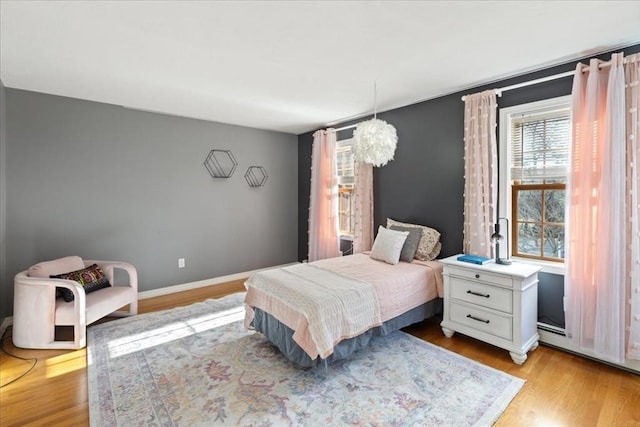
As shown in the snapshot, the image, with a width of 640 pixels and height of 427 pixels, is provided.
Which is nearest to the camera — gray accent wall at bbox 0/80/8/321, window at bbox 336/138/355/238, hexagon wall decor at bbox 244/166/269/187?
gray accent wall at bbox 0/80/8/321

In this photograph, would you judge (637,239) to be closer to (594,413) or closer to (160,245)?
(594,413)

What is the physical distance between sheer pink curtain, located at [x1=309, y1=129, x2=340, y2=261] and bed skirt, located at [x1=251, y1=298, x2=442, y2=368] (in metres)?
1.97

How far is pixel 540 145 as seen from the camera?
2.78 metres

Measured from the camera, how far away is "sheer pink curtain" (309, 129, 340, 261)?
186 inches

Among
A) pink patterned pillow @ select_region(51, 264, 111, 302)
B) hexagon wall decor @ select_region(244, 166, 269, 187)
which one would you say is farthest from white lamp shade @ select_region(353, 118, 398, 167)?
pink patterned pillow @ select_region(51, 264, 111, 302)

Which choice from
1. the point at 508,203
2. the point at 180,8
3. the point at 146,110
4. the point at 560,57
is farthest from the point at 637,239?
the point at 146,110

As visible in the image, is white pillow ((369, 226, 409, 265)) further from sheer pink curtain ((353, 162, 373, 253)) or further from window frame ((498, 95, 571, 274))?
window frame ((498, 95, 571, 274))

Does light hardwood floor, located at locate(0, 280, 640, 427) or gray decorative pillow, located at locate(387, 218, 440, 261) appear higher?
gray decorative pillow, located at locate(387, 218, 440, 261)

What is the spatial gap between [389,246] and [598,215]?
1.73m

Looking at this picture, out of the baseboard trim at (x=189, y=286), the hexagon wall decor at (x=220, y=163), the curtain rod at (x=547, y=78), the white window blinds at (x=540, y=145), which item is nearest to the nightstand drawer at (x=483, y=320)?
the white window blinds at (x=540, y=145)

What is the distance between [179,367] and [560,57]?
402 centimetres

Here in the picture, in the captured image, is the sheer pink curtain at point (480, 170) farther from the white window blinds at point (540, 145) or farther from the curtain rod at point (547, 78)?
the white window blinds at point (540, 145)

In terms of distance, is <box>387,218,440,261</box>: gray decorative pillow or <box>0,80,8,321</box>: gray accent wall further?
<box>387,218,440,261</box>: gray decorative pillow

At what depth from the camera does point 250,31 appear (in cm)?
209
